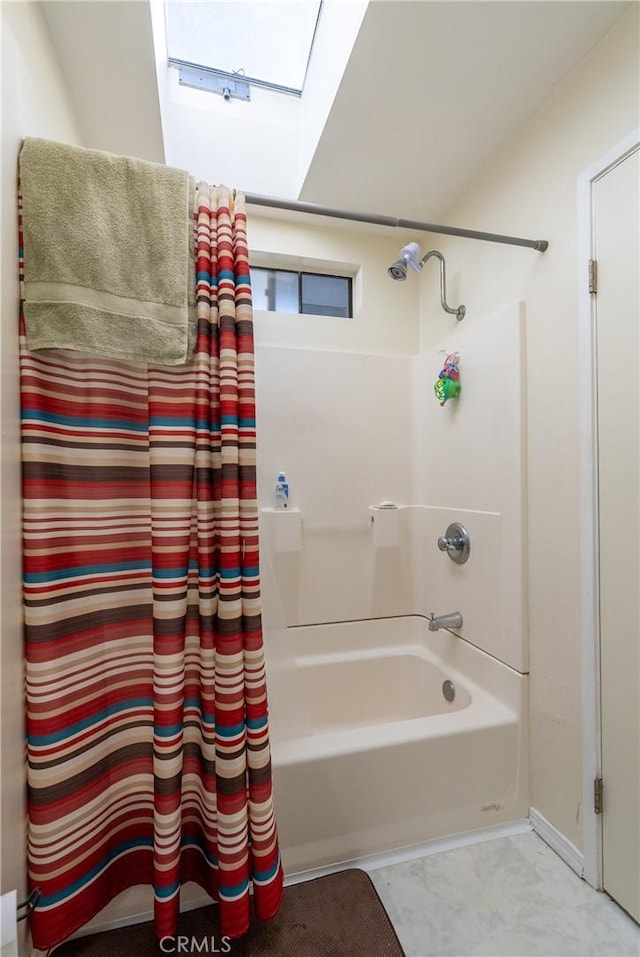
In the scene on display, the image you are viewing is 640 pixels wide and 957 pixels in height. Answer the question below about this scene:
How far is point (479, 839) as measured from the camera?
1.50m

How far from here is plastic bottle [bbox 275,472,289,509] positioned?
214cm

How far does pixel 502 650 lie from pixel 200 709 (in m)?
1.16

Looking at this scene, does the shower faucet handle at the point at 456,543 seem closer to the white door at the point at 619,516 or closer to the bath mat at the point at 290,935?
the white door at the point at 619,516

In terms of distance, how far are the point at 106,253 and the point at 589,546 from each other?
5.27ft

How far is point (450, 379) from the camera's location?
198 cm

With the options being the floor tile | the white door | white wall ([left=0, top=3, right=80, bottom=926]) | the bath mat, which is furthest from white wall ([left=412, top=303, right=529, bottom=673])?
white wall ([left=0, top=3, right=80, bottom=926])

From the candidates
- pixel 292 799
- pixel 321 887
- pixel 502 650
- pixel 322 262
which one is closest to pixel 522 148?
pixel 322 262

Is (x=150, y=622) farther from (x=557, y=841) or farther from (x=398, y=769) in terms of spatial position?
(x=557, y=841)

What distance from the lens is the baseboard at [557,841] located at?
1.36 m

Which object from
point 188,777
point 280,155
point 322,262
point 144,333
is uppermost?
point 280,155

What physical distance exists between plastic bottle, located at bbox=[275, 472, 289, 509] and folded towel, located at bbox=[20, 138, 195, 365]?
3.54 feet

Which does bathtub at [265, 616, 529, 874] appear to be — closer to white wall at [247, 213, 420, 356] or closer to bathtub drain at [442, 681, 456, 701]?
bathtub drain at [442, 681, 456, 701]

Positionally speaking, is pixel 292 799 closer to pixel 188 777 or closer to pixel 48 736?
pixel 188 777

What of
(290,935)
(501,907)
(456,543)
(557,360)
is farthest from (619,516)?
(290,935)
